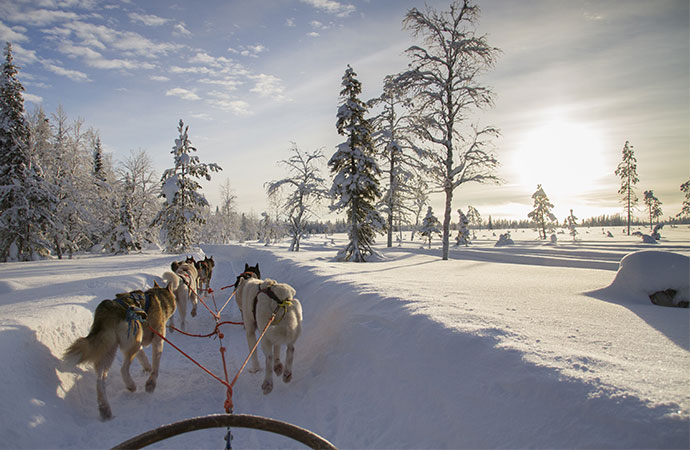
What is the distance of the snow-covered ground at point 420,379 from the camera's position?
227 centimetres

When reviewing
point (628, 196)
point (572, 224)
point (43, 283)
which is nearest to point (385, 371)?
point (43, 283)

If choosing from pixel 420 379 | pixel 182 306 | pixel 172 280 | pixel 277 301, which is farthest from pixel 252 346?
pixel 182 306

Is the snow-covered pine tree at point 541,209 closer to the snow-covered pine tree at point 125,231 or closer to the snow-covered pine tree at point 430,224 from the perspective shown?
the snow-covered pine tree at point 430,224

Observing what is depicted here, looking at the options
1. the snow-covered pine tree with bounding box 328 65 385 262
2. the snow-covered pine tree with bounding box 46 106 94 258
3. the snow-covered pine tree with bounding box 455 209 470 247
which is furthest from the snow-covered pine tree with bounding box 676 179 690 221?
the snow-covered pine tree with bounding box 46 106 94 258

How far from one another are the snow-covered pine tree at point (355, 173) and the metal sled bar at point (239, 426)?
16.8 m

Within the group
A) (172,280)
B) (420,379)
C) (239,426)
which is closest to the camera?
(239,426)

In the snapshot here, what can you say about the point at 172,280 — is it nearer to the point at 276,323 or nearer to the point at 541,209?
the point at 276,323

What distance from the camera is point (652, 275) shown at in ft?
18.1

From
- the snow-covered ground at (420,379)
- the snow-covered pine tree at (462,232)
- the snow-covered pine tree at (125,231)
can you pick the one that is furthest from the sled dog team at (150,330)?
the snow-covered pine tree at (462,232)

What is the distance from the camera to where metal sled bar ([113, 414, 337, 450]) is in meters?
1.54

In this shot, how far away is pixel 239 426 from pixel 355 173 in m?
17.5

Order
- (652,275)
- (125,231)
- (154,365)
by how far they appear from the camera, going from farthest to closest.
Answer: (125,231) < (652,275) < (154,365)

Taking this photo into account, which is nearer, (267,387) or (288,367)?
(267,387)

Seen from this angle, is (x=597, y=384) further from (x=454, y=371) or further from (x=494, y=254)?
(x=494, y=254)
